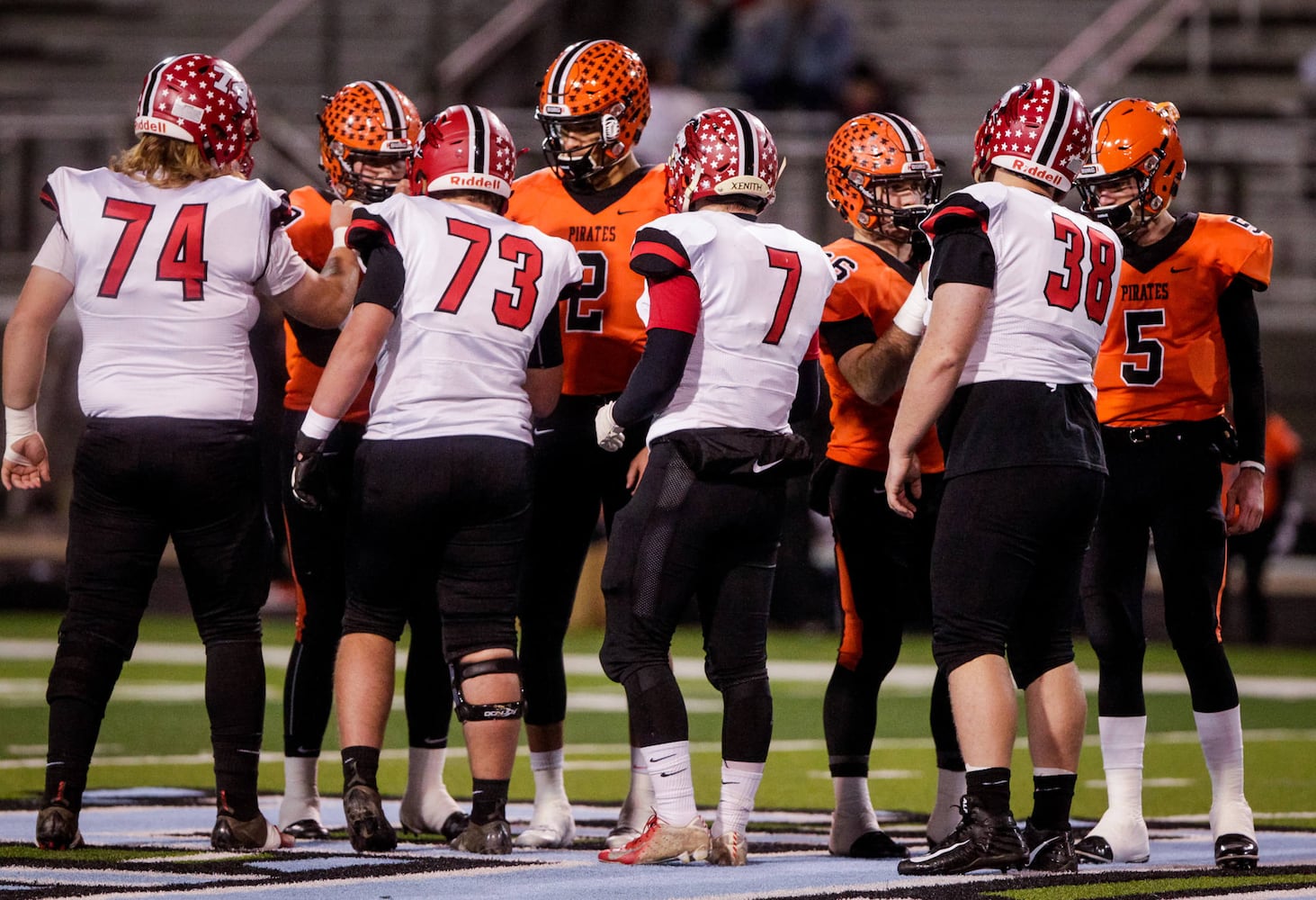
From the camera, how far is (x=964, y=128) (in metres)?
17.4

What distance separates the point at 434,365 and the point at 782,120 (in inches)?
413

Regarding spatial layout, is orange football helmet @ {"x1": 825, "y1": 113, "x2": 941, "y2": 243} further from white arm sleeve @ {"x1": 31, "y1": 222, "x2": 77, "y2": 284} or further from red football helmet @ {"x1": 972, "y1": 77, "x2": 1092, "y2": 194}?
white arm sleeve @ {"x1": 31, "y1": 222, "x2": 77, "y2": 284}

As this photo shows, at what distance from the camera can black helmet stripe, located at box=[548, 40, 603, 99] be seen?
579 cm

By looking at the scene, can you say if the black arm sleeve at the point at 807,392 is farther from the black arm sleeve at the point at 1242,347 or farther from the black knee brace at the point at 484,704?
the black arm sleeve at the point at 1242,347

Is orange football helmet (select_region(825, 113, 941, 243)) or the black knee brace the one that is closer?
the black knee brace

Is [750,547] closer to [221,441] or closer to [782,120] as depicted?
[221,441]

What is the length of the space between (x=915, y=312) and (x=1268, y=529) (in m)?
9.45

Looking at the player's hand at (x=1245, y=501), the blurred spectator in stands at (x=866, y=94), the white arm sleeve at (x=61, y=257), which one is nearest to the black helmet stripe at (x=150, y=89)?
the white arm sleeve at (x=61, y=257)

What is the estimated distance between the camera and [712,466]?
17.1 ft

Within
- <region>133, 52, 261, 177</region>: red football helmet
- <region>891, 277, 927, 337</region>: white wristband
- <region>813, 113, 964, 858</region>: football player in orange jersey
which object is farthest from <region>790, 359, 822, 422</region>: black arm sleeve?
<region>133, 52, 261, 177</region>: red football helmet

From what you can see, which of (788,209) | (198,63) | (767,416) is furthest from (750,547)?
(788,209)

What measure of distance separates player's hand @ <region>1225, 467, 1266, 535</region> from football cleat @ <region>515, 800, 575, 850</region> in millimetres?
2116

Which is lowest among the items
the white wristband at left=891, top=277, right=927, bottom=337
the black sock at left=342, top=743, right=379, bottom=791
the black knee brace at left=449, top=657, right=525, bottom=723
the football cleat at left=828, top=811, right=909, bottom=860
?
the football cleat at left=828, top=811, right=909, bottom=860

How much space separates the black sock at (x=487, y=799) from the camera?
5359 mm
